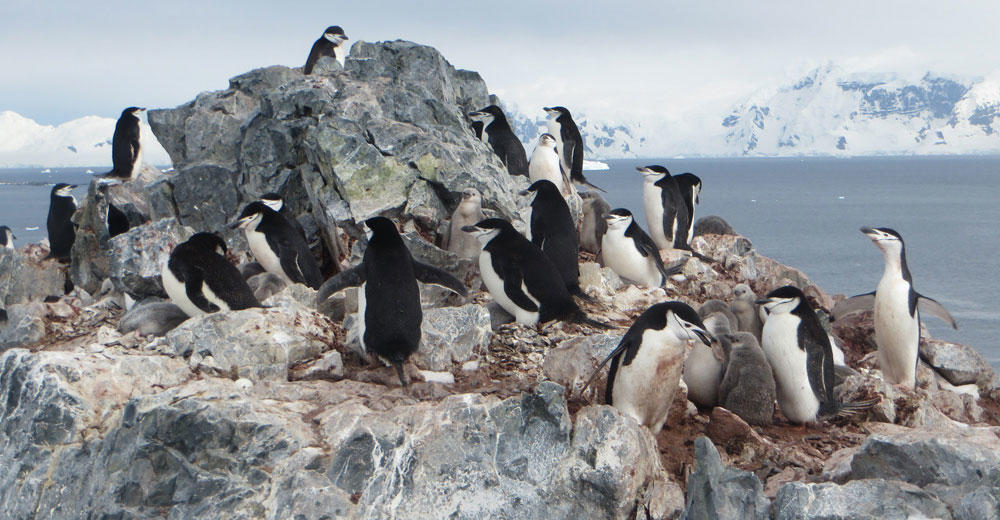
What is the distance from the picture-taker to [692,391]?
6125 millimetres

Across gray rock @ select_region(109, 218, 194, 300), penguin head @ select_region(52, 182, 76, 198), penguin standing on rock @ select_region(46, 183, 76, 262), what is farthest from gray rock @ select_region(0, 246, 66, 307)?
gray rock @ select_region(109, 218, 194, 300)

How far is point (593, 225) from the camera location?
1045 centimetres

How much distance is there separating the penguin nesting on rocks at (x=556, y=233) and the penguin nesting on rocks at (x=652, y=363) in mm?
2388

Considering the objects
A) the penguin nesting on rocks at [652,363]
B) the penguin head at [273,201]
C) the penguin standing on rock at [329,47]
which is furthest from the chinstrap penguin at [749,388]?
the penguin standing on rock at [329,47]

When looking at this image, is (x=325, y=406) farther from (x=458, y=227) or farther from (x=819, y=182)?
(x=819, y=182)

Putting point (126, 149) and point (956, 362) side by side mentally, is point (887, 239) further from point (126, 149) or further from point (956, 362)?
point (126, 149)

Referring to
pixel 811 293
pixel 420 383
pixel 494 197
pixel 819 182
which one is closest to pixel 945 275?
pixel 811 293

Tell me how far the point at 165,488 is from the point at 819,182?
122712mm

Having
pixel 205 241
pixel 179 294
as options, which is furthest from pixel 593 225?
pixel 179 294

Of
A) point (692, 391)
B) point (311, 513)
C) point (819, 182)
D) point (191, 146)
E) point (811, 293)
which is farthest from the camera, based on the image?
point (819, 182)

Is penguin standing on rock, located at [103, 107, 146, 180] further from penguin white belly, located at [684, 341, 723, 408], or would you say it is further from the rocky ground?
penguin white belly, located at [684, 341, 723, 408]

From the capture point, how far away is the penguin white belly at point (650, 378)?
530 centimetres

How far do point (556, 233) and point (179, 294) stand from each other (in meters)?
3.37

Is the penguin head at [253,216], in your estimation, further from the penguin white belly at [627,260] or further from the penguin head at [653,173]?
the penguin head at [653,173]
